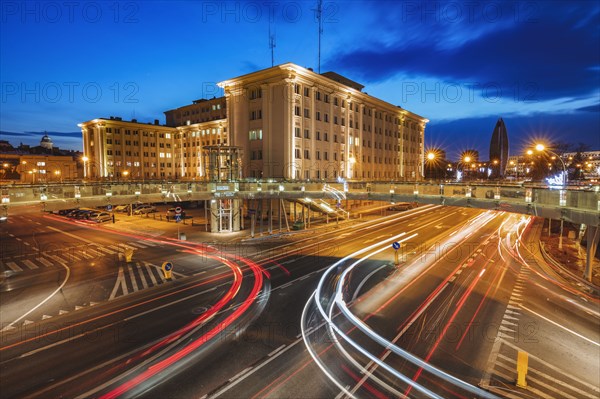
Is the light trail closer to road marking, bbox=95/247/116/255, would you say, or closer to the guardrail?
the guardrail

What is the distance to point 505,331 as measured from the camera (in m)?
13.9

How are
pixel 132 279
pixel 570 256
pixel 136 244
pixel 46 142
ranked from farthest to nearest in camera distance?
pixel 46 142 → pixel 136 244 → pixel 570 256 → pixel 132 279

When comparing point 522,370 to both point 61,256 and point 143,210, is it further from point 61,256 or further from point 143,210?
point 143,210

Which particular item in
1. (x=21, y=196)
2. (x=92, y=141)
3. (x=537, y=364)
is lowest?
(x=537, y=364)

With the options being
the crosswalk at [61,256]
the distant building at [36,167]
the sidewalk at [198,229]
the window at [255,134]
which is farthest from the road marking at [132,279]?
the distant building at [36,167]

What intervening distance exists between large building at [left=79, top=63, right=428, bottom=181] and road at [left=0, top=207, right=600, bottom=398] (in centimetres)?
2629

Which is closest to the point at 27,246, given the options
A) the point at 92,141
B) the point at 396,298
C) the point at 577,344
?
the point at 396,298

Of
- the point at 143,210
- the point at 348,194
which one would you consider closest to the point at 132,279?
the point at 348,194

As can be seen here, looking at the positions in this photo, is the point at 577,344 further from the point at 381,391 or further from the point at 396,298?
the point at 381,391

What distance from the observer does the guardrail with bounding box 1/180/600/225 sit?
53.8 ft

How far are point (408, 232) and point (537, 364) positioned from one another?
25959 millimetres

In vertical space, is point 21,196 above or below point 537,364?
above

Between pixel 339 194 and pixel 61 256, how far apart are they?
2580cm

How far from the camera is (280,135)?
48.0 m
